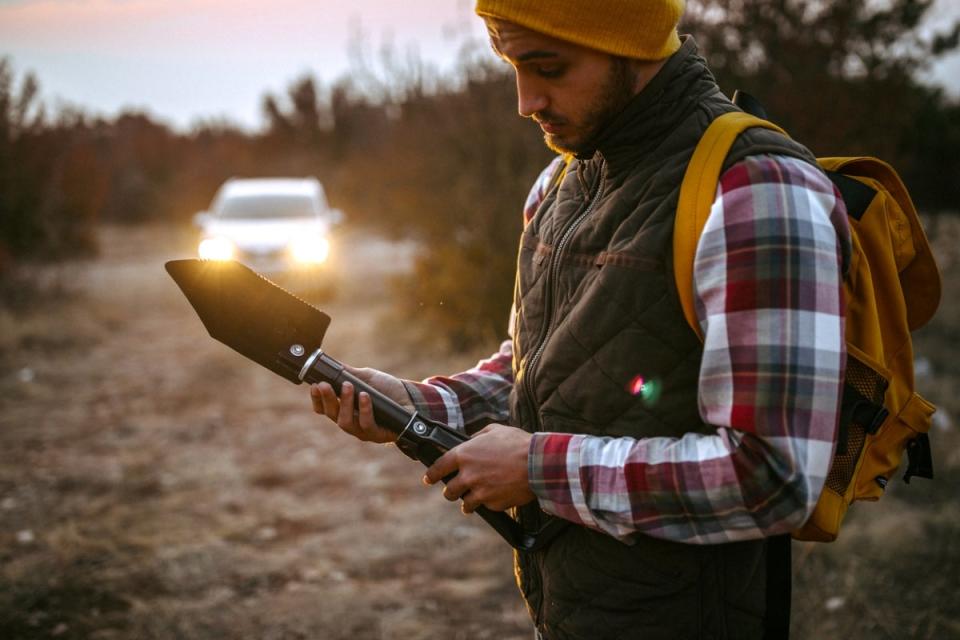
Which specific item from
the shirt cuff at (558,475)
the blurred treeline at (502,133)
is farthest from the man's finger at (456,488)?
the blurred treeline at (502,133)

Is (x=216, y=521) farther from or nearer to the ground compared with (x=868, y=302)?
nearer to the ground

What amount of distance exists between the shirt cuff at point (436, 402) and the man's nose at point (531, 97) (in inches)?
26.0

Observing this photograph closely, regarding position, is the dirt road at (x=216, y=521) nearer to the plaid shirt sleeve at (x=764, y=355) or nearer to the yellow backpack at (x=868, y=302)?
the yellow backpack at (x=868, y=302)

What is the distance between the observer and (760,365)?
1.14 meters

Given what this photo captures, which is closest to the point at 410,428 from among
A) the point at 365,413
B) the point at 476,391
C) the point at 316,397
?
the point at 365,413

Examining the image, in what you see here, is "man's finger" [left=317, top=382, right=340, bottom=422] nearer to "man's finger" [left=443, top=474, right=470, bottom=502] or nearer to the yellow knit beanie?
"man's finger" [left=443, top=474, right=470, bottom=502]

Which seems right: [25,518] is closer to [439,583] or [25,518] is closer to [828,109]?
[439,583]

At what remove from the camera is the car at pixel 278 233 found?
469 inches

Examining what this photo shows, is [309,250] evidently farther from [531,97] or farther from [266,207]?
[531,97]

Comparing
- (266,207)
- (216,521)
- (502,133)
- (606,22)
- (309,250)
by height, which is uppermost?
(606,22)

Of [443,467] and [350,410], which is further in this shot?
[350,410]

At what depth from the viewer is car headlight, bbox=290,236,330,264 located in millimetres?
12109

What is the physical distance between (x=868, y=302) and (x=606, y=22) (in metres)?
0.62

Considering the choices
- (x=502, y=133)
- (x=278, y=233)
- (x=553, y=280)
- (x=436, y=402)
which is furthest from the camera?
(x=278, y=233)
